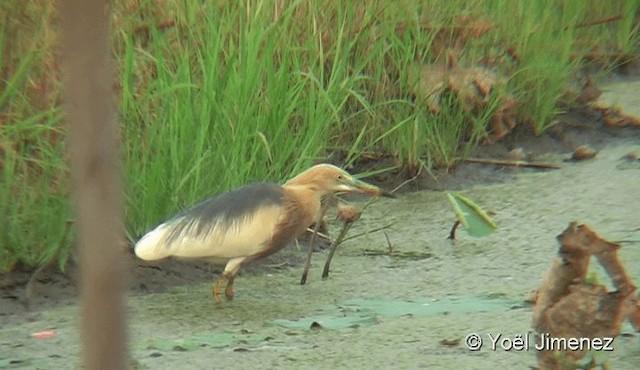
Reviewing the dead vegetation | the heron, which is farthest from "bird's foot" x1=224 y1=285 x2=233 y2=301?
the dead vegetation

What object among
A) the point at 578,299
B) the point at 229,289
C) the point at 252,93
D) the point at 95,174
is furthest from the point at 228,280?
the point at 95,174

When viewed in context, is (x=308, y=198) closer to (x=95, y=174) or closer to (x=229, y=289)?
Answer: (x=229, y=289)

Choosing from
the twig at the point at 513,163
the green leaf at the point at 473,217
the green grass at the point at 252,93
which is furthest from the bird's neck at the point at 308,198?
the twig at the point at 513,163

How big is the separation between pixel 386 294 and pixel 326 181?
1.28ft

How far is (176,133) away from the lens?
393cm

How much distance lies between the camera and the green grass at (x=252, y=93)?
3727 mm

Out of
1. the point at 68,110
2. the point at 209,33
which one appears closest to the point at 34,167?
the point at 209,33

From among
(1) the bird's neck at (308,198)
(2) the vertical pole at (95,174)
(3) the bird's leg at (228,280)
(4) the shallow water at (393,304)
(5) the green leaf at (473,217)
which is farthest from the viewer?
(5) the green leaf at (473,217)

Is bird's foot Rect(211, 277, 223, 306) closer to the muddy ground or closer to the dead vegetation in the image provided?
the muddy ground

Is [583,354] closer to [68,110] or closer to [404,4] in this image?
[68,110]

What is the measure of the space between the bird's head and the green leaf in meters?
0.34

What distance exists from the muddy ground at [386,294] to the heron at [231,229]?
136 millimetres

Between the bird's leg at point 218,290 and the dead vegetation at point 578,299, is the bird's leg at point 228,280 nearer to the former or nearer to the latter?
the bird's leg at point 218,290

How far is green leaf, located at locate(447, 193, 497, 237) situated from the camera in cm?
406
